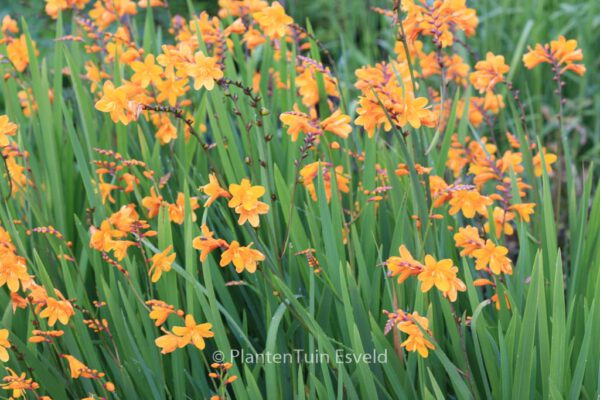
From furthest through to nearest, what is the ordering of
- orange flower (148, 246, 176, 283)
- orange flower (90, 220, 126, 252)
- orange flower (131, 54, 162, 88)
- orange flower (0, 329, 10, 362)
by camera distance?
orange flower (131, 54, 162, 88)
orange flower (90, 220, 126, 252)
orange flower (148, 246, 176, 283)
orange flower (0, 329, 10, 362)

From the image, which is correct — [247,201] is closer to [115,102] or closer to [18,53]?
[115,102]

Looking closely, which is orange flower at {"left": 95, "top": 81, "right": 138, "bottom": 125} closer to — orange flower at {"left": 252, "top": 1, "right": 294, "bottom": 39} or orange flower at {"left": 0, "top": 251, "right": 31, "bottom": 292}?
orange flower at {"left": 0, "top": 251, "right": 31, "bottom": 292}

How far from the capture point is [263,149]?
1877 millimetres

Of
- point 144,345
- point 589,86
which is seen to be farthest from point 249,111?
point 589,86

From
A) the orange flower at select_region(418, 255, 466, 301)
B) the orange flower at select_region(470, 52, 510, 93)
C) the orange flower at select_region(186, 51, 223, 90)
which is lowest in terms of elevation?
the orange flower at select_region(418, 255, 466, 301)

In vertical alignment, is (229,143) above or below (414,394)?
above

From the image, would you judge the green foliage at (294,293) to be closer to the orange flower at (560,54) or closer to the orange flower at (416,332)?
Result: the orange flower at (416,332)

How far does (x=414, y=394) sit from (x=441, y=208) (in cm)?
57

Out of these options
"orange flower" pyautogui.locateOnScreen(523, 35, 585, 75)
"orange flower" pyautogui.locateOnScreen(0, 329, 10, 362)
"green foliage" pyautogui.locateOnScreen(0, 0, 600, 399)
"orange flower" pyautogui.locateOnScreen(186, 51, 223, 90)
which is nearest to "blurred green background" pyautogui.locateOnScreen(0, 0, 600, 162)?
"orange flower" pyautogui.locateOnScreen(523, 35, 585, 75)

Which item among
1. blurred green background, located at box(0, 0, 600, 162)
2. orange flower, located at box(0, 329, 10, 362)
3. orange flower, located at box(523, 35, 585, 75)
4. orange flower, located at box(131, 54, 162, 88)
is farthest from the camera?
blurred green background, located at box(0, 0, 600, 162)

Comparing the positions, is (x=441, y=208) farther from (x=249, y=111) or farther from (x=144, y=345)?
(x=144, y=345)

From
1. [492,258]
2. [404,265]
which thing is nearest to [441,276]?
[404,265]

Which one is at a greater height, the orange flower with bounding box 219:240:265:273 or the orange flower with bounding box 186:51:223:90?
the orange flower with bounding box 186:51:223:90

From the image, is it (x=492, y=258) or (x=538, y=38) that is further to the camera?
(x=538, y=38)
